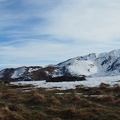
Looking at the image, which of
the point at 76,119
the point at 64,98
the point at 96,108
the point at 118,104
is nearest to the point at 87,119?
the point at 76,119

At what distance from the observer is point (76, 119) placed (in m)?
17.7

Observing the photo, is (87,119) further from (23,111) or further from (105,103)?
(105,103)

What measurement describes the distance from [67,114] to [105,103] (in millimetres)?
5261

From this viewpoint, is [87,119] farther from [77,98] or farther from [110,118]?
[77,98]

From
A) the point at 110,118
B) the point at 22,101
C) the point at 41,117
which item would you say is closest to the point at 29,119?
the point at 41,117

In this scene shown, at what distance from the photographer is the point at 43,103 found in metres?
23.4

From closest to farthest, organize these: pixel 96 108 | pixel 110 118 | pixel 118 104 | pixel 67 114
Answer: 1. pixel 110 118
2. pixel 67 114
3. pixel 96 108
4. pixel 118 104

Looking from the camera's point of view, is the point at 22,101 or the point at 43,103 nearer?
the point at 43,103

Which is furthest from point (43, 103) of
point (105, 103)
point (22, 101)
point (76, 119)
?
point (76, 119)

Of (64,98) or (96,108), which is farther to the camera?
(64,98)

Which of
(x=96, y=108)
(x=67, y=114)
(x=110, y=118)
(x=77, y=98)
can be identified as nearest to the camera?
(x=110, y=118)

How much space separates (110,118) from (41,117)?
12.0ft

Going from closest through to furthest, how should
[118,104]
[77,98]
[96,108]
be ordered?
[96,108], [118,104], [77,98]

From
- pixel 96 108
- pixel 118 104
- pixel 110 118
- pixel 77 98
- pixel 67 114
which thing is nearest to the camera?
pixel 110 118
